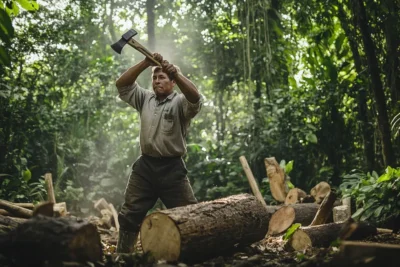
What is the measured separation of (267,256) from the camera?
3734 millimetres

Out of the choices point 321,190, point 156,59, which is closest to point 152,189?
point 156,59

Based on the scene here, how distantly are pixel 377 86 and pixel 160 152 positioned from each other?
3.95 meters

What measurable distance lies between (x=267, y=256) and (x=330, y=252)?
54cm

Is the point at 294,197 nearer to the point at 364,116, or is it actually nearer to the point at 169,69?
the point at 364,116

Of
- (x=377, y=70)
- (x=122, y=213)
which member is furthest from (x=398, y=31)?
(x=122, y=213)

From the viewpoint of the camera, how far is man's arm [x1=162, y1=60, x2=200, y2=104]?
3.98 metres

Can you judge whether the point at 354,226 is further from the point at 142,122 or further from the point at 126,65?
the point at 126,65

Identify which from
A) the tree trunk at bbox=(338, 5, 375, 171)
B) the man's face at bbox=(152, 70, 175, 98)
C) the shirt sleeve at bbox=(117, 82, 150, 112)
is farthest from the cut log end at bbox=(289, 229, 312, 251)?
the tree trunk at bbox=(338, 5, 375, 171)

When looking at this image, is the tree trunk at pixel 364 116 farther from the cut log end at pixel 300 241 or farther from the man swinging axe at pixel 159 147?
the man swinging axe at pixel 159 147

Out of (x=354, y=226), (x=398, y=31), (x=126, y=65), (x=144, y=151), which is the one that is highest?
(x=126, y=65)

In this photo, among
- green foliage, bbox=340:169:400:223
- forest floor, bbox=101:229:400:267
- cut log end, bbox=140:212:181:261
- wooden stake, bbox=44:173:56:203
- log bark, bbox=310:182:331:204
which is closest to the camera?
forest floor, bbox=101:229:400:267

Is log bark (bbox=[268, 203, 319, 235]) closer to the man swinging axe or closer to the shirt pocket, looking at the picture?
the man swinging axe

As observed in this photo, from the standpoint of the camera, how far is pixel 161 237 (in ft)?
10.7

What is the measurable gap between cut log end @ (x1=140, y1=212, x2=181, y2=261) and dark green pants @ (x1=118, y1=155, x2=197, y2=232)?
754 mm
